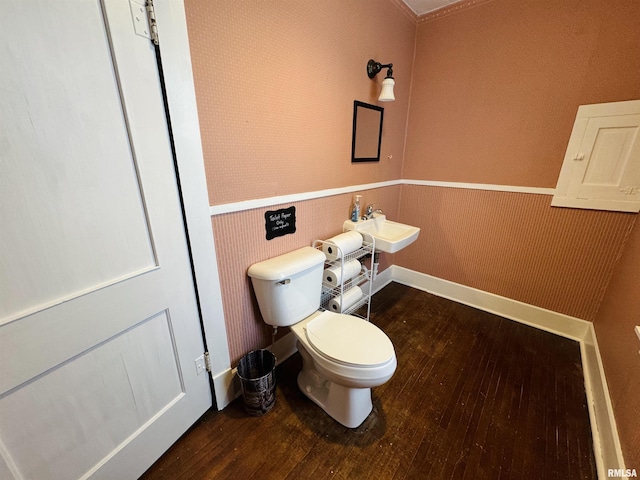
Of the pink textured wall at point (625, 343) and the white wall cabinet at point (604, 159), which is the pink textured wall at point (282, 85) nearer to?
the white wall cabinet at point (604, 159)

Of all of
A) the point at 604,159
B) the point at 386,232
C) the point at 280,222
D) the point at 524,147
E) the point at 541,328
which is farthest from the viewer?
the point at 386,232

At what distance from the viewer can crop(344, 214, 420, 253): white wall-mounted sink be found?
68.0 inches

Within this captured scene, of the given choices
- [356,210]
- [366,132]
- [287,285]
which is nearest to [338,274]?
[287,285]

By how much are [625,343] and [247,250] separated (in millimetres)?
1887

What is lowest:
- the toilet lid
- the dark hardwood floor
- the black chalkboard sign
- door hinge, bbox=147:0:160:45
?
the dark hardwood floor

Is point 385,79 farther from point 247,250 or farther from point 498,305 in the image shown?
point 498,305

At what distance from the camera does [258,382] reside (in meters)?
1.24

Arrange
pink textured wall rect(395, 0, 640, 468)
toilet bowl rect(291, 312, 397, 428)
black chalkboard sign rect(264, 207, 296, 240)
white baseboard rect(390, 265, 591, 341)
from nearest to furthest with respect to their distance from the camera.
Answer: toilet bowl rect(291, 312, 397, 428)
black chalkboard sign rect(264, 207, 296, 240)
pink textured wall rect(395, 0, 640, 468)
white baseboard rect(390, 265, 591, 341)

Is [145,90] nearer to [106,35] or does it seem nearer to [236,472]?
[106,35]

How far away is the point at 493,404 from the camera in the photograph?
4.53ft

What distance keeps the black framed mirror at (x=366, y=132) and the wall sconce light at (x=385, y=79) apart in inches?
5.4

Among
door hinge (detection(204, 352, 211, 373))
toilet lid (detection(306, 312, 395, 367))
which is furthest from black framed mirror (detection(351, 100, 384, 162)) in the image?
door hinge (detection(204, 352, 211, 373))

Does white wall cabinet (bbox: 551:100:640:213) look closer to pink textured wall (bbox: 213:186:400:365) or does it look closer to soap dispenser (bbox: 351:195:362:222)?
soap dispenser (bbox: 351:195:362:222)

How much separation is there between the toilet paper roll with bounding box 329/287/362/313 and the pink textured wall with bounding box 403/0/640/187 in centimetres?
128
